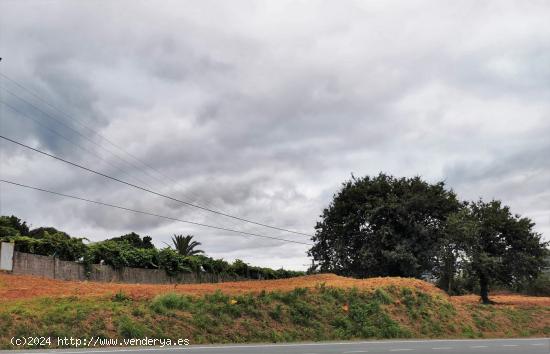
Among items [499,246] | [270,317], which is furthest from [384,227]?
[270,317]

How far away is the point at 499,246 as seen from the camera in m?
46.8

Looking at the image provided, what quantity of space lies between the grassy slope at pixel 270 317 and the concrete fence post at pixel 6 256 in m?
10.6

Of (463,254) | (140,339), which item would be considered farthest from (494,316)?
(140,339)

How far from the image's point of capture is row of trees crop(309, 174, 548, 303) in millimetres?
45781

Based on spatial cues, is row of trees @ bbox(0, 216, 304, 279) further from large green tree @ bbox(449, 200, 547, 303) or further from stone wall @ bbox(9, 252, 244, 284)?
large green tree @ bbox(449, 200, 547, 303)

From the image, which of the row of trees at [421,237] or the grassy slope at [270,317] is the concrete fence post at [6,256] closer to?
the grassy slope at [270,317]

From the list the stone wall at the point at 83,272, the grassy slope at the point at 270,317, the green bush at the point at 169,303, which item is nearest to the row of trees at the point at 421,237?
the grassy slope at the point at 270,317

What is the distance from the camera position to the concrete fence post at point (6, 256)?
103ft

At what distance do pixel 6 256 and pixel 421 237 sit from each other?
1433 inches

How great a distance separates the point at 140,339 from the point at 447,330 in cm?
1793

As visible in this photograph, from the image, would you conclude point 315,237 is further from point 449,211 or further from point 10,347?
point 10,347

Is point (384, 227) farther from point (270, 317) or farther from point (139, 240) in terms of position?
point (139, 240)

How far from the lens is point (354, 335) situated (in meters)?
26.2

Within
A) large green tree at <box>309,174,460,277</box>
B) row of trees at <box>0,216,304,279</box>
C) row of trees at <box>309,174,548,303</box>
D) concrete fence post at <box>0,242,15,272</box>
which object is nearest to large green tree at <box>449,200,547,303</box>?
row of trees at <box>309,174,548,303</box>
